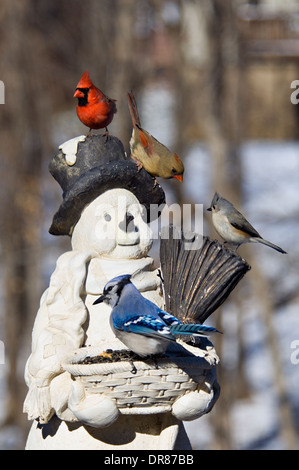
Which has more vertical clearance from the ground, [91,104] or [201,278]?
[91,104]

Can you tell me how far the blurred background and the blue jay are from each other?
14.3 feet

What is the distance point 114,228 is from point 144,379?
0.81 metres

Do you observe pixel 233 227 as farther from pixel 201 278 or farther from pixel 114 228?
pixel 114 228

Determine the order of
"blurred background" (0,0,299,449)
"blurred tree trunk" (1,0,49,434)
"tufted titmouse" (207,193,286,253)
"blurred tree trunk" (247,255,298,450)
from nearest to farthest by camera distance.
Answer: "tufted titmouse" (207,193,286,253), "blurred tree trunk" (247,255,298,450), "blurred background" (0,0,299,449), "blurred tree trunk" (1,0,49,434)

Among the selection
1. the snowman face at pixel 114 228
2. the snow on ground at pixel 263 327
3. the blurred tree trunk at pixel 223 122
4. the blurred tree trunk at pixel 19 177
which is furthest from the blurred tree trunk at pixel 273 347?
the snowman face at pixel 114 228

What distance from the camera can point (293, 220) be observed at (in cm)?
1100

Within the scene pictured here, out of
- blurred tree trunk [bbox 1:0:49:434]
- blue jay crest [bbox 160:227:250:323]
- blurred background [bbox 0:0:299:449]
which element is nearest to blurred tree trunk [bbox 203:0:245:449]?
blurred background [bbox 0:0:299:449]

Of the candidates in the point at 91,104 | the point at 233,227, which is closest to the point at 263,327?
the point at 233,227

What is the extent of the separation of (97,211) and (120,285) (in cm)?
53

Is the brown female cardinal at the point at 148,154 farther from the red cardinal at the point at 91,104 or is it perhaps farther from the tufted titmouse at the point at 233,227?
the tufted titmouse at the point at 233,227

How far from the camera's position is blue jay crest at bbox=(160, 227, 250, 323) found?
13.8 ft

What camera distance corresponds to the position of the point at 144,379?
3852mm

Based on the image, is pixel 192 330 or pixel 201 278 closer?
pixel 192 330

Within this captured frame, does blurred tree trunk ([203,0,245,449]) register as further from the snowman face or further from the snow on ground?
the snowman face
